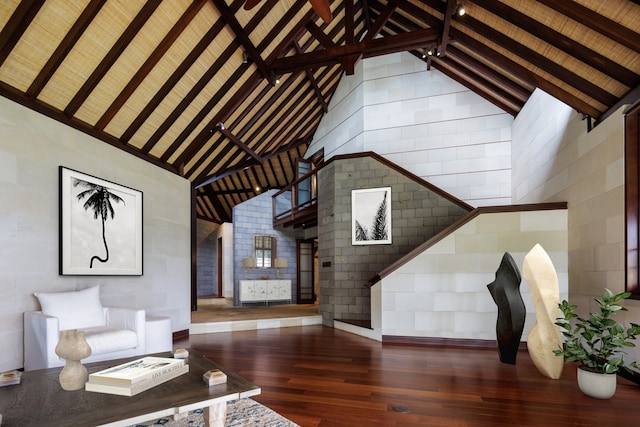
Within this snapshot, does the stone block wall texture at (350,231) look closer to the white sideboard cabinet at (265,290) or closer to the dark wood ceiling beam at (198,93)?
the dark wood ceiling beam at (198,93)

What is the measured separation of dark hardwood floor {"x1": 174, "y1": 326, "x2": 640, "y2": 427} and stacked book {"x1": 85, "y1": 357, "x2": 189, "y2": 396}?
2.98 ft

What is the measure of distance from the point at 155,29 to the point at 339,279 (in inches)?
186

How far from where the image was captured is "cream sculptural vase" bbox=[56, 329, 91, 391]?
1.97 m

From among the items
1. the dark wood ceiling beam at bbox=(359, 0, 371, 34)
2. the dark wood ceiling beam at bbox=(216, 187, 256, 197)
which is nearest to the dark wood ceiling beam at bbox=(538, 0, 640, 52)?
the dark wood ceiling beam at bbox=(359, 0, 371, 34)

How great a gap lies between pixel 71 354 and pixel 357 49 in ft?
16.4

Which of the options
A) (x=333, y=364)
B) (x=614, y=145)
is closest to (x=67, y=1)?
(x=333, y=364)

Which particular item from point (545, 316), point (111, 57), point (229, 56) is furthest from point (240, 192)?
point (545, 316)

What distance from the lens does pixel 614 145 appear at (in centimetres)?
349

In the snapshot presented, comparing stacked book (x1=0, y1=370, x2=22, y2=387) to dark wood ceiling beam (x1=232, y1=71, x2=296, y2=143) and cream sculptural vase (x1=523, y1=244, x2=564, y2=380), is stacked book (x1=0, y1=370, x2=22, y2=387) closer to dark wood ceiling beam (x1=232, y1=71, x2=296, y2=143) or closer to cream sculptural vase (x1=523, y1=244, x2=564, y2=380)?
cream sculptural vase (x1=523, y1=244, x2=564, y2=380)

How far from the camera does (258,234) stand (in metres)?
10.8

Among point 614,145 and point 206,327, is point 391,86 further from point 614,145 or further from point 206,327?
point 206,327

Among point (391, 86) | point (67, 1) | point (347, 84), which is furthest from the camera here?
point (347, 84)

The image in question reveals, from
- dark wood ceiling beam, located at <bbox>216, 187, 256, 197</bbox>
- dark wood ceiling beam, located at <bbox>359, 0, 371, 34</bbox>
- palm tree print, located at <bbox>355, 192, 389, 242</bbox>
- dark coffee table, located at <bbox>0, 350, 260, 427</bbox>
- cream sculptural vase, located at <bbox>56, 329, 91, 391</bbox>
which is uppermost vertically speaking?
dark wood ceiling beam, located at <bbox>359, 0, 371, 34</bbox>

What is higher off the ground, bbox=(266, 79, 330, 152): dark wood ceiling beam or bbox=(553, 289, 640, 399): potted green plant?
bbox=(266, 79, 330, 152): dark wood ceiling beam
